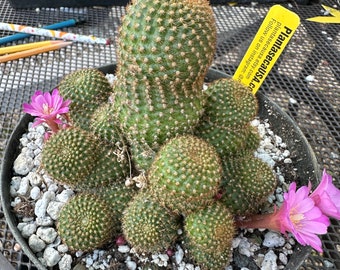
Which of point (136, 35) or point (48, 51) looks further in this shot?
point (48, 51)

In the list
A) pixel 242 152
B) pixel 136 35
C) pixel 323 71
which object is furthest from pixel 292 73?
pixel 136 35

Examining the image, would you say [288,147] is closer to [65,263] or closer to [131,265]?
[131,265]

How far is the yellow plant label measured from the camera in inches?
36.4

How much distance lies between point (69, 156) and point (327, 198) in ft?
1.53

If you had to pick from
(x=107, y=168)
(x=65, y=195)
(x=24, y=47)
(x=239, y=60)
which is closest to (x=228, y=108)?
(x=107, y=168)

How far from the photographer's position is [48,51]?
147 centimetres

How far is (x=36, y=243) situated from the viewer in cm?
84

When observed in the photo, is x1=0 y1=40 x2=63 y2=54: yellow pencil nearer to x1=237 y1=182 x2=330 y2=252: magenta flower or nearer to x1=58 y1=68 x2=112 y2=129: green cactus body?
x1=58 y1=68 x2=112 y2=129: green cactus body

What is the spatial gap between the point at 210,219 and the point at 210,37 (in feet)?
1.02

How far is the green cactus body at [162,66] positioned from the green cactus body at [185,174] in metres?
0.05

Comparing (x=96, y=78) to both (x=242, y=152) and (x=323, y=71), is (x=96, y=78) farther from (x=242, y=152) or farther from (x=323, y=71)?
(x=323, y=71)

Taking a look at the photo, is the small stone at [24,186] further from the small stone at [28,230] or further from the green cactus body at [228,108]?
the green cactus body at [228,108]

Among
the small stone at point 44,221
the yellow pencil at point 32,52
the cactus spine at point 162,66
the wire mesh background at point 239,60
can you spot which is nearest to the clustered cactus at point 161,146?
the cactus spine at point 162,66

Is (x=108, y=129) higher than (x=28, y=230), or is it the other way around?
(x=108, y=129)
